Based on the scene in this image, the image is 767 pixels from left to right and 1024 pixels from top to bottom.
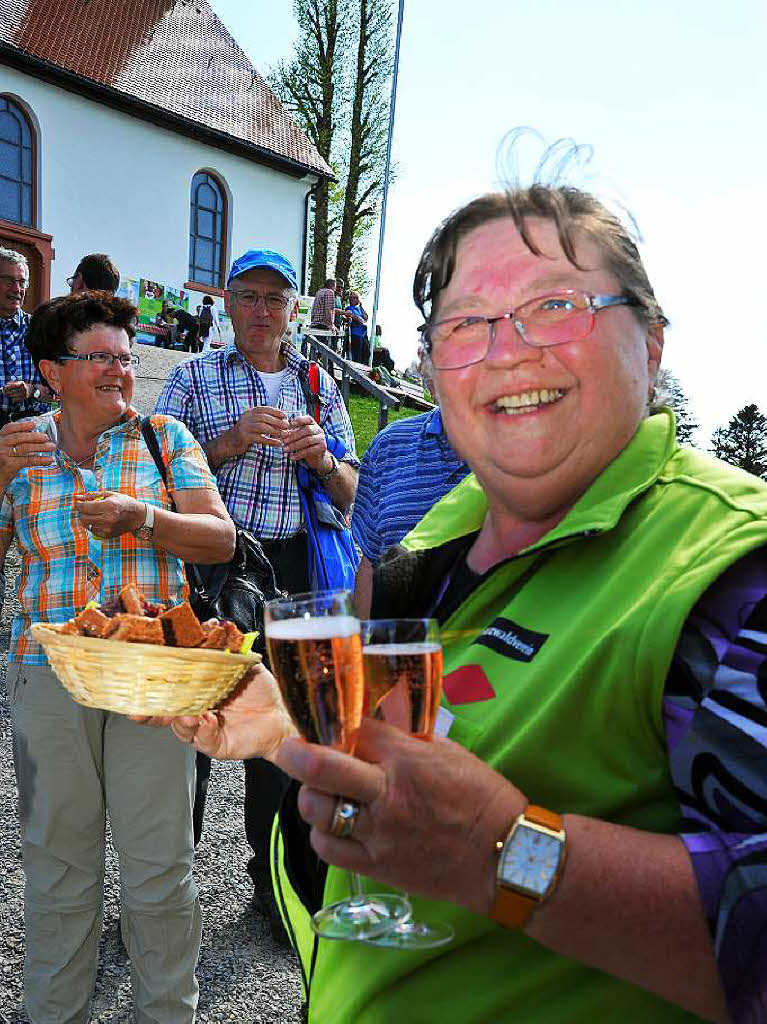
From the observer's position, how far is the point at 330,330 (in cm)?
1944

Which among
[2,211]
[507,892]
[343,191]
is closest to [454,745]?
[507,892]

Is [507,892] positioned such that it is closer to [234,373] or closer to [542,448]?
[542,448]

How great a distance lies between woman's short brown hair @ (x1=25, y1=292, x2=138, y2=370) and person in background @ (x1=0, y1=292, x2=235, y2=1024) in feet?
1.41

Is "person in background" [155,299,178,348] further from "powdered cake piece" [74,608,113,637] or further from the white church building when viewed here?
"powdered cake piece" [74,608,113,637]

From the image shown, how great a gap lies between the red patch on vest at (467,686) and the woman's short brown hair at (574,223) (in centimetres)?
71

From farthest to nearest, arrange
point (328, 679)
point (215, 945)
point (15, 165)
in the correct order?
point (15, 165) → point (215, 945) → point (328, 679)

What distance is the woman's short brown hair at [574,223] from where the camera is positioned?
1508 mm

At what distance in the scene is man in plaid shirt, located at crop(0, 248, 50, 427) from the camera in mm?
5828

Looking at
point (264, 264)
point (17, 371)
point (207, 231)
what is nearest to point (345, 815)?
point (264, 264)

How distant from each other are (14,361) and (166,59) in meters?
25.7

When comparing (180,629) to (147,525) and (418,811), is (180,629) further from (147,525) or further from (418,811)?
(418,811)

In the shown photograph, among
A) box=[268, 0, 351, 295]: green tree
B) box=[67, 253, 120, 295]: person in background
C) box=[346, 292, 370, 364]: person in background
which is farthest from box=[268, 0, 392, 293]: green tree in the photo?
box=[67, 253, 120, 295]: person in background

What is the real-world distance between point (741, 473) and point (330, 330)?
18.7 m

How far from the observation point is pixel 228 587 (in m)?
3.45
